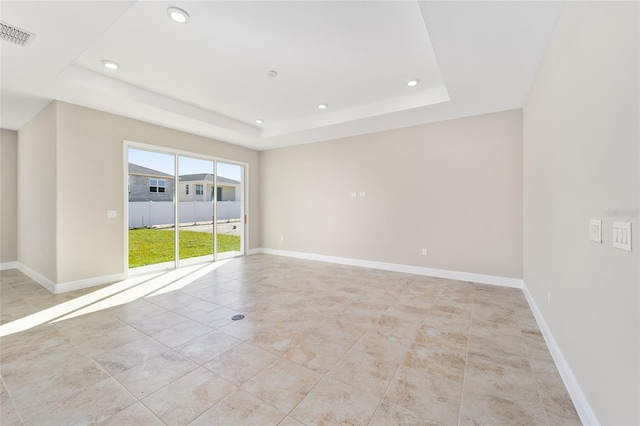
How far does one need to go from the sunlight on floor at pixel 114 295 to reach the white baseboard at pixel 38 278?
74cm

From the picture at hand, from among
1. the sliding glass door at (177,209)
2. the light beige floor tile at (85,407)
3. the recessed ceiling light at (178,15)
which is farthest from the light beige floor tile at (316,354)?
the sliding glass door at (177,209)

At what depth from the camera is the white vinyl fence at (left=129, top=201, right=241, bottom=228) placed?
4.83 meters

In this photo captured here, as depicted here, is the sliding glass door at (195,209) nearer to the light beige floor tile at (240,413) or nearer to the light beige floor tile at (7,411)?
the light beige floor tile at (7,411)

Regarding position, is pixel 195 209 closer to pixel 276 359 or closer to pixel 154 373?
pixel 154 373

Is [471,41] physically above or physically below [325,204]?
above

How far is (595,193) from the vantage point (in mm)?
1497

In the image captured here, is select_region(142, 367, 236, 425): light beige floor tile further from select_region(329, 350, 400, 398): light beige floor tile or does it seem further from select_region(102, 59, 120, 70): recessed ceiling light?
select_region(102, 59, 120, 70): recessed ceiling light

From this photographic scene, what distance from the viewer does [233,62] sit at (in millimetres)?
3207

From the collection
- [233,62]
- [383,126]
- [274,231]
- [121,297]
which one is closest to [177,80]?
[233,62]

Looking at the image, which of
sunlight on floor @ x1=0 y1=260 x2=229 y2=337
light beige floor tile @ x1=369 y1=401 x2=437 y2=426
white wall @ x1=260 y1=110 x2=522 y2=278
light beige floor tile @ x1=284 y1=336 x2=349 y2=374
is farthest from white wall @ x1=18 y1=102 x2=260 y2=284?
light beige floor tile @ x1=369 y1=401 x2=437 y2=426

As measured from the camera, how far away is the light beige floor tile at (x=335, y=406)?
1.61 m

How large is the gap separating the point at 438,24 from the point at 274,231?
573 cm

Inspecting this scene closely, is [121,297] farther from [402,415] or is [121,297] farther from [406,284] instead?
[406,284]

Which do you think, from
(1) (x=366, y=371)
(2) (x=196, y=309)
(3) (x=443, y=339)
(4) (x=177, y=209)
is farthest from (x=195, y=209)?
(3) (x=443, y=339)
